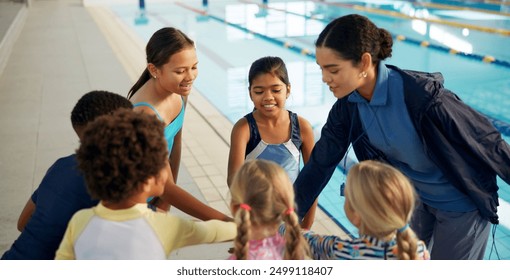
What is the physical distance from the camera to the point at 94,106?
1.74 meters

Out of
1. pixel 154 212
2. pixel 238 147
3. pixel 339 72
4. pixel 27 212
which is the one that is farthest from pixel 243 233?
pixel 238 147

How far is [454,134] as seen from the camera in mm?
1816

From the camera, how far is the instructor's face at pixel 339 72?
1.92 m

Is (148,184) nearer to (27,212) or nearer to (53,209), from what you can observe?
(53,209)

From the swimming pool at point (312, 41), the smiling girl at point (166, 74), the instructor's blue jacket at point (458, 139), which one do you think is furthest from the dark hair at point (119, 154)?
the swimming pool at point (312, 41)

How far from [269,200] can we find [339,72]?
669mm

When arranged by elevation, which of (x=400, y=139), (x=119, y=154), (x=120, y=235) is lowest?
(x=120, y=235)

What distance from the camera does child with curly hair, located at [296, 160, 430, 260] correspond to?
1.47m

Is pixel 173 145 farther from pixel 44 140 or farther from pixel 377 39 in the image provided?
pixel 44 140

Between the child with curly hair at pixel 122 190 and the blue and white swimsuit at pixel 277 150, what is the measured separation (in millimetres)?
1043

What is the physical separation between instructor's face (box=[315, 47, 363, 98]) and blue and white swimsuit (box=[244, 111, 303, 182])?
0.60 metres

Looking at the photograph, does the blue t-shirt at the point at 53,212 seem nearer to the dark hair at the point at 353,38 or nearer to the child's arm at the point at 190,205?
the child's arm at the point at 190,205
